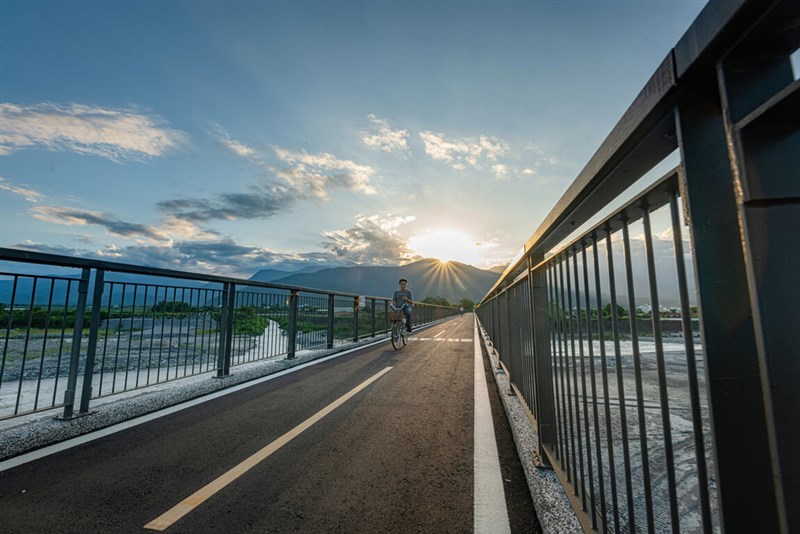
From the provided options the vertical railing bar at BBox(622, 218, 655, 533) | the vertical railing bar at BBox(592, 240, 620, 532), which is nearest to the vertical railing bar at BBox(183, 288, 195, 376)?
the vertical railing bar at BBox(592, 240, 620, 532)

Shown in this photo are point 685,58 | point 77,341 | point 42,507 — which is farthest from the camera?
point 77,341

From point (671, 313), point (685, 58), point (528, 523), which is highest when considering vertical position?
point (685, 58)

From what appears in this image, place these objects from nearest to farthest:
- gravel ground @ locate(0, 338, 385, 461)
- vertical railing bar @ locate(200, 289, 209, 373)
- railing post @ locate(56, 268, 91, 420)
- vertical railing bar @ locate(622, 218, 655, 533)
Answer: vertical railing bar @ locate(622, 218, 655, 533) → gravel ground @ locate(0, 338, 385, 461) → railing post @ locate(56, 268, 91, 420) → vertical railing bar @ locate(200, 289, 209, 373)

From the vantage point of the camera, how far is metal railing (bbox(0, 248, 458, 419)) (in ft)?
11.1

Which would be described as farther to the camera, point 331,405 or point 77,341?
point 331,405

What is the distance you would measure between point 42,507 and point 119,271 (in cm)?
253

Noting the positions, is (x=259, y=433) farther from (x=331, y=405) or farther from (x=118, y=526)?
(x=118, y=526)

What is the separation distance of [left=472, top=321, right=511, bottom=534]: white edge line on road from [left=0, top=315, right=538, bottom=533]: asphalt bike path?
Answer: 0.04 meters

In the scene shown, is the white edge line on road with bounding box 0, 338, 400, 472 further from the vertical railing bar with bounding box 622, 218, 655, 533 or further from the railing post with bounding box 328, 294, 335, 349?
the vertical railing bar with bounding box 622, 218, 655, 533

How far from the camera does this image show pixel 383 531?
1.92m

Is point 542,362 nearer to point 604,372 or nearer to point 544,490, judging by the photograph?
point 544,490

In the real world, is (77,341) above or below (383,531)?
above

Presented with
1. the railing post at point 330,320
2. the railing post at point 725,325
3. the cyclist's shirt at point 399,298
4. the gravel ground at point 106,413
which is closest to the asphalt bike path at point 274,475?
the gravel ground at point 106,413

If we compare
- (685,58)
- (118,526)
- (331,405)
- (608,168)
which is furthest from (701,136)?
(331,405)
